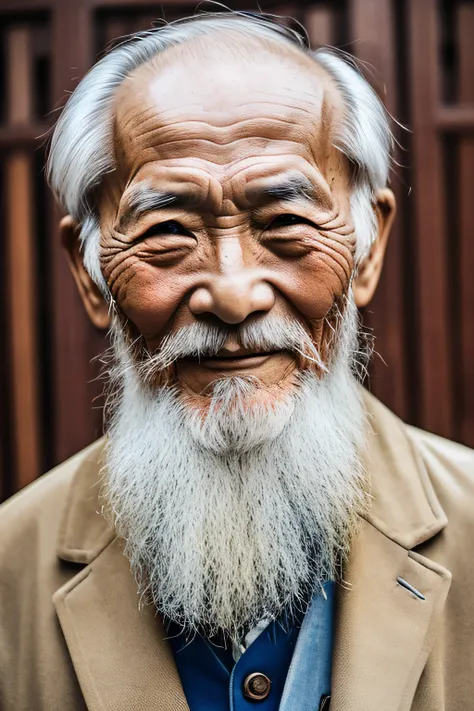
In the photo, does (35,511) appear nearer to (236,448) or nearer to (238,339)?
(236,448)

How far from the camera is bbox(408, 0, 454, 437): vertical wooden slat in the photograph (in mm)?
2801

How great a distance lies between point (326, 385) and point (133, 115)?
79 cm

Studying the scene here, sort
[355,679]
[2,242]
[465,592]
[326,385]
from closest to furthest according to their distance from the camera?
[355,679] → [465,592] → [326,385] → [2,242]

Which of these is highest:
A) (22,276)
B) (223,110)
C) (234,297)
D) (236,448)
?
(223,110)

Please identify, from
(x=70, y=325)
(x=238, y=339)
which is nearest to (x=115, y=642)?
(x=238, y=339)

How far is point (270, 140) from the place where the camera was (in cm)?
170

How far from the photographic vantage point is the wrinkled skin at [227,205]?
167 cm

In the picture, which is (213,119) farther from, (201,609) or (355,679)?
(355,679)

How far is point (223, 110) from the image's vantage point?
1.68 m

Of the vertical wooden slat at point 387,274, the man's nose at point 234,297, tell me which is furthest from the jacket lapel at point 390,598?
the vertical wooden slat at point 387,274

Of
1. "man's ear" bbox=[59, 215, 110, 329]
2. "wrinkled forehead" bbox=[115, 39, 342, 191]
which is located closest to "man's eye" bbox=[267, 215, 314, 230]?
"wrinkled forehead" bbox=[115, 39, 342, 191]

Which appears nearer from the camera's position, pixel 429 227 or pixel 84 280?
pixel 84 280

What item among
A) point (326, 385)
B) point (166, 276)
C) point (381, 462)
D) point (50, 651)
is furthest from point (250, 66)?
point (50, 651)

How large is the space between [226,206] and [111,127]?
393 mm
